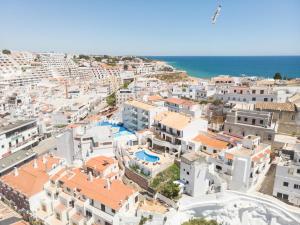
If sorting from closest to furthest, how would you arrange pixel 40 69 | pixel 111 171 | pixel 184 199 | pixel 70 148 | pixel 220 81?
1. pixel 184 199
2. pixel 111 171
3. pixel 70 148
4. pixel 220 81
5. pixel 40 69

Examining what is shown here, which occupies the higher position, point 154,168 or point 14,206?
point 154,168

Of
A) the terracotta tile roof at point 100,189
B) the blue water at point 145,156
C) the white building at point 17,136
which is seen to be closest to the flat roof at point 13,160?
the white building at point 17,136

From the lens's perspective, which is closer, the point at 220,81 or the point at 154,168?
the point at 154,168

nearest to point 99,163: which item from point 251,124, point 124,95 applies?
point 251,124

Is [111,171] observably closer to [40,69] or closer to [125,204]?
[125,204]

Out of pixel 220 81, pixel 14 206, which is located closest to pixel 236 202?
pixel 14 206

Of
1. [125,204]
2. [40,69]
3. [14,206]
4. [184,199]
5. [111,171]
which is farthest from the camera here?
[40,69]

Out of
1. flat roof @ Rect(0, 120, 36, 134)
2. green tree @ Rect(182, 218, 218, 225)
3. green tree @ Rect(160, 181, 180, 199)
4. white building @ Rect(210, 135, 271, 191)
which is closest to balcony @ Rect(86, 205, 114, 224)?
green tree @ Rect(160, 181, 180, 199)
